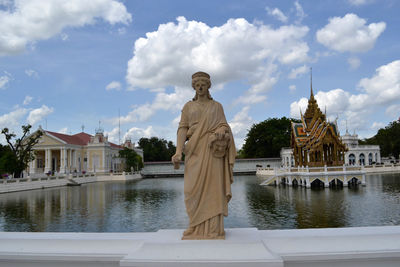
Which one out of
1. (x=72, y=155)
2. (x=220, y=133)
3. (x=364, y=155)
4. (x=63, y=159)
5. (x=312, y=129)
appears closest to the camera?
(x=220, y=133)

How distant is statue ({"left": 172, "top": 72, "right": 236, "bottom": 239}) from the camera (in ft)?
11.2

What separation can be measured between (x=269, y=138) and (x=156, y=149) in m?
29.1

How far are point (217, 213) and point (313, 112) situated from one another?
89.8 feet

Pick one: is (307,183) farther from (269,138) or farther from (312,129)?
(269,138)

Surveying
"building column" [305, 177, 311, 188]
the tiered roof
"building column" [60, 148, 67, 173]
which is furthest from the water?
"building column" [60, 148, 67, 173]

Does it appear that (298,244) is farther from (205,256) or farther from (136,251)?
(136,251)

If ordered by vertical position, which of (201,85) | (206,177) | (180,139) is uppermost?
(201,85)

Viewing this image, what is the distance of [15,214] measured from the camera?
12.8 metres

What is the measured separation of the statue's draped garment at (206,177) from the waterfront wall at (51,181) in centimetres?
2659

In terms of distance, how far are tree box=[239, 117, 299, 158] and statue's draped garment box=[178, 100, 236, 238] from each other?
50391 mm

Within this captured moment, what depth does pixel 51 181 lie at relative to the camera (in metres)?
31.2

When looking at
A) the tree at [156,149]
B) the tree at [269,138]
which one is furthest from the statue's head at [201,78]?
the tree at [156,149]

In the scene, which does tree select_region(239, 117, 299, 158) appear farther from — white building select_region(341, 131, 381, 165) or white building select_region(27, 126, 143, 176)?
white building select_region(27, 126, 143, 176)

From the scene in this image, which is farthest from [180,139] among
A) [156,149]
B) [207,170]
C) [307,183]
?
[156,149]
